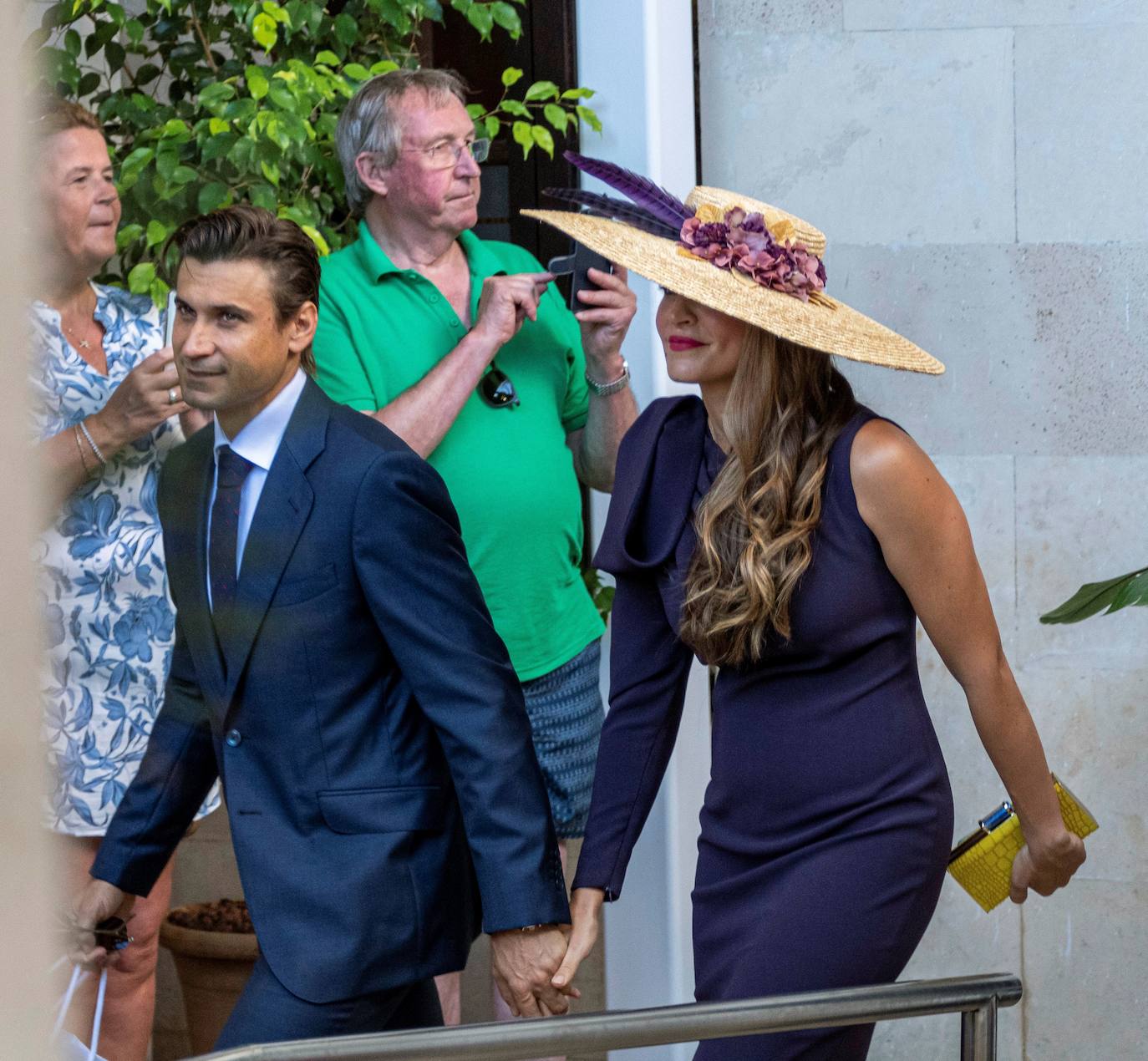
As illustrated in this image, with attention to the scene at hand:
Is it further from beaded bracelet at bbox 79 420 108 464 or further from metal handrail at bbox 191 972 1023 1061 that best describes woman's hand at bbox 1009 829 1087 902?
beaded bracelet at bbox 79 420 108 464

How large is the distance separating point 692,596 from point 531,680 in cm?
82

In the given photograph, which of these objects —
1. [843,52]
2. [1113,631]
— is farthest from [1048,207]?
[1113,631]

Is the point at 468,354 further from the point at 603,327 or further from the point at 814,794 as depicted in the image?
the point at 814,794

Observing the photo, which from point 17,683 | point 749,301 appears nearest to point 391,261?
point 749,301

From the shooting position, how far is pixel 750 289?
6.19ft

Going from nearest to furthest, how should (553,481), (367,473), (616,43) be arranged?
1. (367,473)
2. (553,481)
3. (616,43)

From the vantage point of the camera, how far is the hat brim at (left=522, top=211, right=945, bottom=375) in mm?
1851

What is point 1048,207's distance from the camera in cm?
316

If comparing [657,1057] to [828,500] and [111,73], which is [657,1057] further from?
[111,73]

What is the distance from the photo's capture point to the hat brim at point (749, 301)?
1.85m

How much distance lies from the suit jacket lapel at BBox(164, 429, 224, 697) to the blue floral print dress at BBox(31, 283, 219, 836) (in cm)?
7

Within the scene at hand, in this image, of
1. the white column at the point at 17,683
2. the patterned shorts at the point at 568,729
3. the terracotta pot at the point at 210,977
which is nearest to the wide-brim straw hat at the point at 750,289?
the patterned shorts at the point at 568,729

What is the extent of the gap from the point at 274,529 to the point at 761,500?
55cm

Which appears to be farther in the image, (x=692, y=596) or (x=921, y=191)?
(x=921, y=191)
